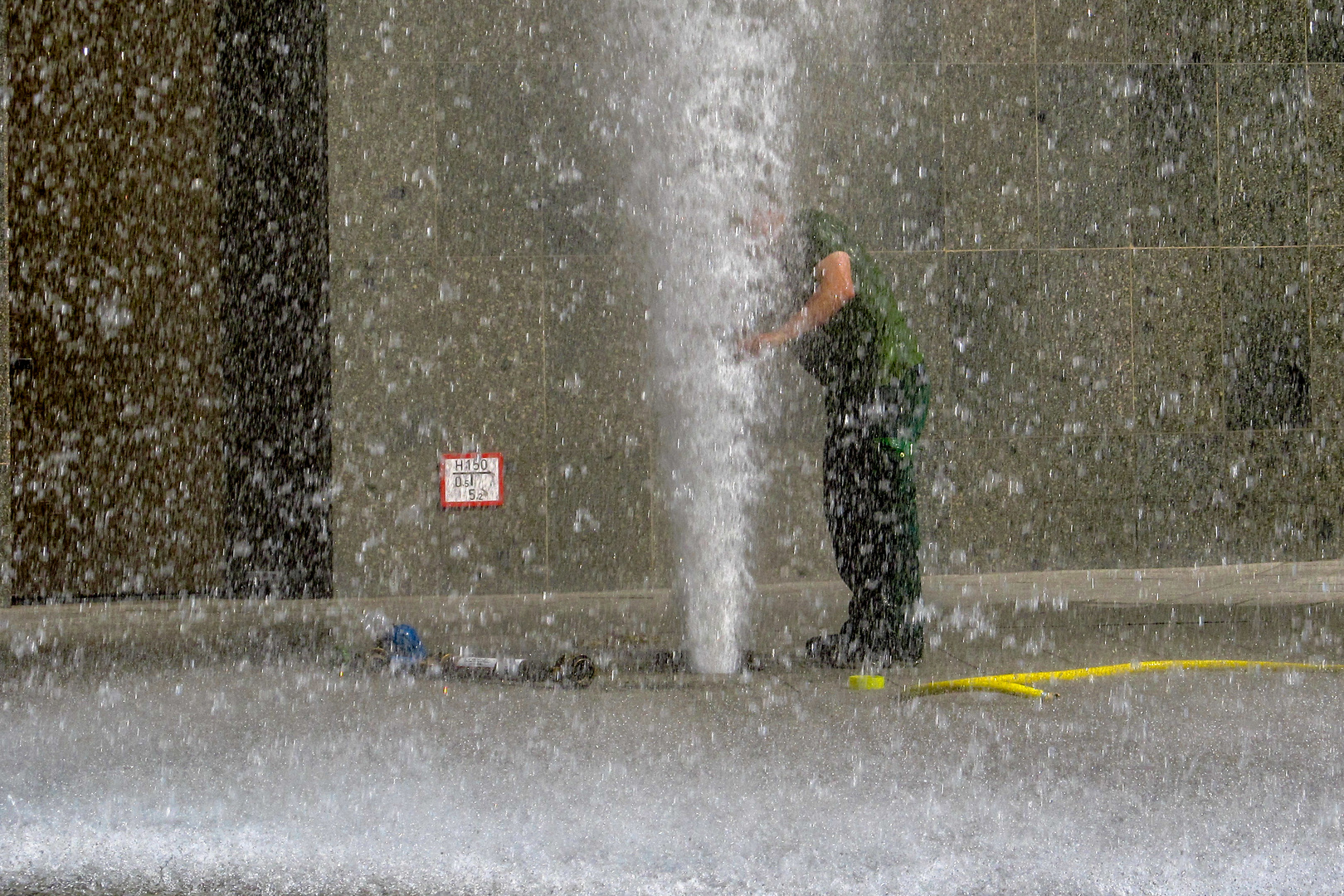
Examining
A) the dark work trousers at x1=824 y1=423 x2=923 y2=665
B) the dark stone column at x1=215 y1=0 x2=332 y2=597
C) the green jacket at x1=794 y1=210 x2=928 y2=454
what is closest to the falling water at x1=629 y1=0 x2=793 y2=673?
the green jacket at x1=794 y1=210 x2=928 y2=454

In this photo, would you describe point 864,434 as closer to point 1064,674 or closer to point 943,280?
point 1064,674

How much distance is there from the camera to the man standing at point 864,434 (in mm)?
4887

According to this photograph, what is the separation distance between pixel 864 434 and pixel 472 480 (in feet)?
9.67

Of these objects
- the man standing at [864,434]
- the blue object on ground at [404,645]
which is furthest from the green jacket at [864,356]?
the blue object on ground at [404,645]

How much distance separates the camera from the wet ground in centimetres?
268

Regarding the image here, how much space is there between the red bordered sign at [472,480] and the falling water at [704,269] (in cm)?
131

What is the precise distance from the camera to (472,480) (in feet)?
24.3

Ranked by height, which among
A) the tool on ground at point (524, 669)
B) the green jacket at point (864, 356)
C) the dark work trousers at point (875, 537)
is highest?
the green jacket at point (864, 356)

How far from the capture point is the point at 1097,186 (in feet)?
25.4

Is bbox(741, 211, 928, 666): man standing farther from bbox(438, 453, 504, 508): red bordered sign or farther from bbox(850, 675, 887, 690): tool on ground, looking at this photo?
bbox(438, 453, 504, 508): red bordered sign

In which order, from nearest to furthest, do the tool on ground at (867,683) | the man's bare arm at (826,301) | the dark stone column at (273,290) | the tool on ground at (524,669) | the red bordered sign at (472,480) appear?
the tool on ground at (867,683) < the tool on ground at (524,669) < the man's bare arm at (826,301) < the red bordered sign at (472,480) < the dark stone column at (273,290)

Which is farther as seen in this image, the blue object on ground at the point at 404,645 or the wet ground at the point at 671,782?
the blue object on ground at the point at 404,645

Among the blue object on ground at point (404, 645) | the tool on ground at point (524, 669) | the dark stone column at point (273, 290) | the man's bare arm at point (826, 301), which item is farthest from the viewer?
the dark stone column at point (273, 290)

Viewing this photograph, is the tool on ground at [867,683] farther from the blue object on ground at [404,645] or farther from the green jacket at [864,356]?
Result: the blue object on ground at [404,645]
